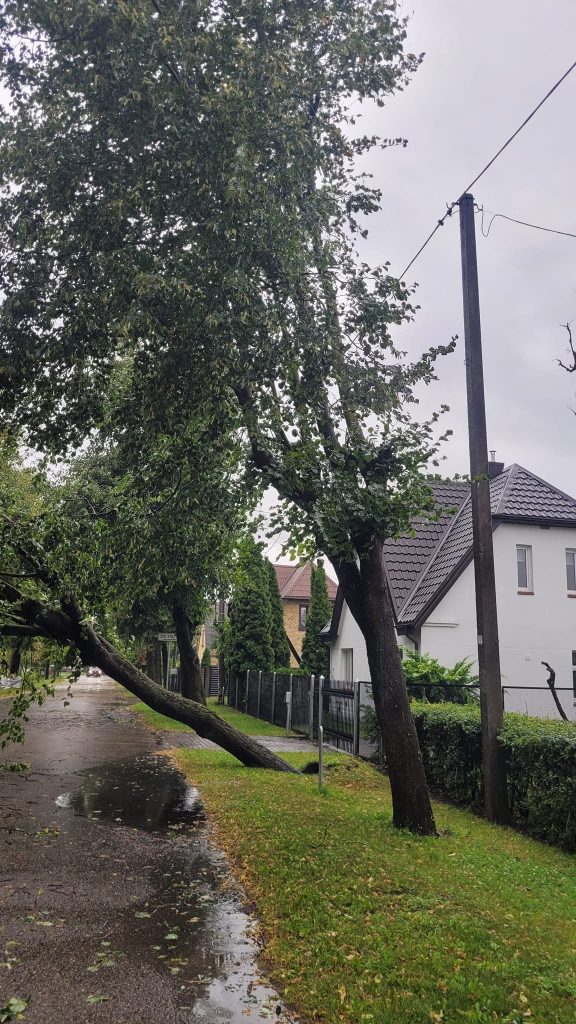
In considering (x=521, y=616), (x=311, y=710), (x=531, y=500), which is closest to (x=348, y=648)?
(x=311, y=710)

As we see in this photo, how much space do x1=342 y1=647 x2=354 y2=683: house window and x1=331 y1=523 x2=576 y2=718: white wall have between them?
536 centimetres

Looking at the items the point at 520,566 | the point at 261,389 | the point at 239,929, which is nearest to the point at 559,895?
the point at 239,929

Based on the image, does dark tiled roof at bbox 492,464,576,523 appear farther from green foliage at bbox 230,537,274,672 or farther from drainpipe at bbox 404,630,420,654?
green foliage at bbox 230,537,274,672

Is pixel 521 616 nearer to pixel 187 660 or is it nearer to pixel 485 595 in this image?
pixel 485 595

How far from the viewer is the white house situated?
20.4m

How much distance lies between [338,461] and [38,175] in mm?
4438

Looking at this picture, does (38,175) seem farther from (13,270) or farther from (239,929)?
(239,929)

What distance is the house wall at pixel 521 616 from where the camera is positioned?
67.1 ft

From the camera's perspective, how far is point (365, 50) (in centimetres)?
922

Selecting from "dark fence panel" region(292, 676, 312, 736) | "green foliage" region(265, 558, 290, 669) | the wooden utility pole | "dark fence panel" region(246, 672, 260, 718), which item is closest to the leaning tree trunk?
the wooden utility pole

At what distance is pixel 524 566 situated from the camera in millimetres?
21625

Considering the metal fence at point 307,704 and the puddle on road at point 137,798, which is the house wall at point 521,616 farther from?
the puddle on road at point 137,798

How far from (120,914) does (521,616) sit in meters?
16.4

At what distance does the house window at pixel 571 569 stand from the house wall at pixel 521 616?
21cm
